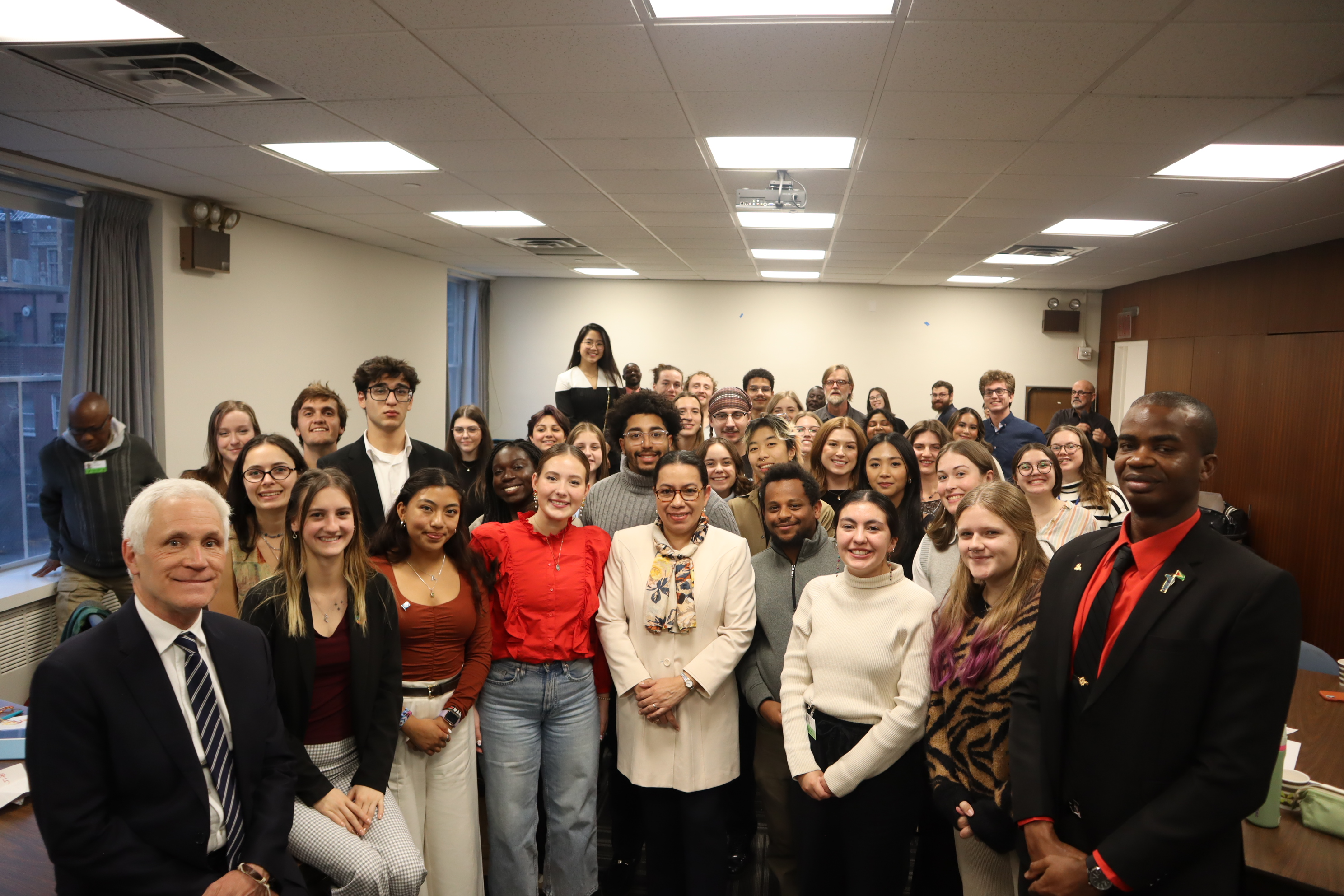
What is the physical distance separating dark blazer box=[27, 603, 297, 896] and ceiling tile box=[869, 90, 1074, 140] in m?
3.01

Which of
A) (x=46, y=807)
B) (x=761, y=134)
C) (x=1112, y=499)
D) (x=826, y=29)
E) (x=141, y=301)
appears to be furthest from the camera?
(x=141, y=301)

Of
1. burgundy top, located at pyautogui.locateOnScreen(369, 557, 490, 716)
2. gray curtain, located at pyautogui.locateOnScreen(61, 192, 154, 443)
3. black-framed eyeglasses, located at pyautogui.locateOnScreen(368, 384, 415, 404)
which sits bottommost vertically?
burgundy top, located at pyautogui.locateOnScreen(369, 557, 490, 716)

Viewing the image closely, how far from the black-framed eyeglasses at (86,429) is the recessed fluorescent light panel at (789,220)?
4070 millimetres

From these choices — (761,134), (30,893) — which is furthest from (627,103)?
(30,893)

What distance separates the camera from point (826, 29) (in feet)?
7.90

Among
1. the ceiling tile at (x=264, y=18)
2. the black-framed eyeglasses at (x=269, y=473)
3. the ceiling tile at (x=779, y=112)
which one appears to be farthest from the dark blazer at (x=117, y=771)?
the ceiling tile at (x=779, y=112)

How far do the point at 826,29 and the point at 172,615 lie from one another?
2442mm

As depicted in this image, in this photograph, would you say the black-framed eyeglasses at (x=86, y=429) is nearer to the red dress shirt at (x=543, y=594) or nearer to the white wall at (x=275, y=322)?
the white wall at (x=275, y=322)

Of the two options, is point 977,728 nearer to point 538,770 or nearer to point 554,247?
point 538,770

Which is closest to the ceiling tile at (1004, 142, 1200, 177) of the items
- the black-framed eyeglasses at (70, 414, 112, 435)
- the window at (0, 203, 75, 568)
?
the black-framed eyeglasses at (70, 414, 112, 435)

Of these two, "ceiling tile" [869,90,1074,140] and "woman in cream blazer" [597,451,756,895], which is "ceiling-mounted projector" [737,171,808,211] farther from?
"woman in cream blazer" [597,451,756,895]

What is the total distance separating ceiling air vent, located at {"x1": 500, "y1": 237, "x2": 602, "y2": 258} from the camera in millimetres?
6965

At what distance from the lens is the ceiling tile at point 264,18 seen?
2.34 m

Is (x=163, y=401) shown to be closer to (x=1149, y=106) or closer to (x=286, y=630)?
(x=286, y=630)
